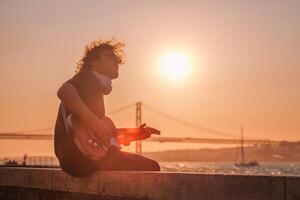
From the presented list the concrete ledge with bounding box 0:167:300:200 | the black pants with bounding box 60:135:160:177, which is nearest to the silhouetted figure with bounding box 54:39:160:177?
the black pants with bounding box 60:135:160:177

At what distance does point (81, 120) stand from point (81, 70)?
515 mm

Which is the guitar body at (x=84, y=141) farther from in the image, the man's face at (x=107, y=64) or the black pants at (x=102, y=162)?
the man's face at (x=107, y=64)

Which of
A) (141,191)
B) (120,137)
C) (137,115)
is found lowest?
(141,191)

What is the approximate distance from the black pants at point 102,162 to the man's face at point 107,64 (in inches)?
21.4

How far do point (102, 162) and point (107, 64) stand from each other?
2.31ft

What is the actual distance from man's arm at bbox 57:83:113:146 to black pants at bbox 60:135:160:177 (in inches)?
6.5

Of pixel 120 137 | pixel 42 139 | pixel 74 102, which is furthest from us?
pixel 42 139

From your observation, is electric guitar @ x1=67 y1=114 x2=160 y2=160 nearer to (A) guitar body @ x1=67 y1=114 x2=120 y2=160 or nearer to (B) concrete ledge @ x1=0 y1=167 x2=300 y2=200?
(A) guitar body @ x1=67 y1=114 x2=120 y2=160

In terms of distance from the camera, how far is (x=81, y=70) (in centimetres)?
413

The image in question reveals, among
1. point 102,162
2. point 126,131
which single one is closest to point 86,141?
point 102,162

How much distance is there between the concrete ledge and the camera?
2.62m

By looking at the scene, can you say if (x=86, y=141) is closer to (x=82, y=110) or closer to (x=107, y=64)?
(x=82, y=110)

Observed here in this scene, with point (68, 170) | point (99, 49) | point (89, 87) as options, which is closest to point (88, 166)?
point (68, 170)

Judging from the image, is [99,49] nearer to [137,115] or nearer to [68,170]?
[68,170]
